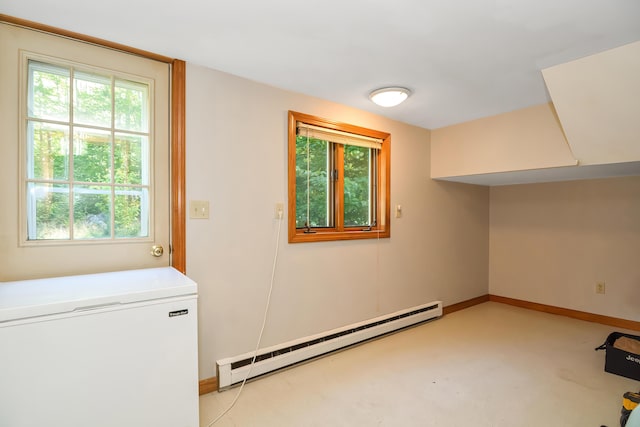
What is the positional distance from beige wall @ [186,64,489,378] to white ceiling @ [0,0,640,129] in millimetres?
319

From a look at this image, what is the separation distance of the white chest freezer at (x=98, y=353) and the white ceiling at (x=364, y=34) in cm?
130

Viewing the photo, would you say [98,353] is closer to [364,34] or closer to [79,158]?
[79,158]

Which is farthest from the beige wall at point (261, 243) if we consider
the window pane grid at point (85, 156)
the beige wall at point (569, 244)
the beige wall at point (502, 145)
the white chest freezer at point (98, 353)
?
the beige wall at point (569, 244)

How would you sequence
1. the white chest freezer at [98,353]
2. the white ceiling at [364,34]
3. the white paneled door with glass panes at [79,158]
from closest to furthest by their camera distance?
the white chest freezer at [98,353], the white ceiling at [364,34], the white paneled door with glass panes at [79,158]

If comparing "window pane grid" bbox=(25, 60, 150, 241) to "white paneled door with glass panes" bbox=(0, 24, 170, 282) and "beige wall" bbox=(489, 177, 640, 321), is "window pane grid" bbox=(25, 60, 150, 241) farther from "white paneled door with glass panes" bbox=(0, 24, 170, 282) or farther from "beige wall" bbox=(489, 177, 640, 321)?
"beige wall" bbox=(489, 177, 640, 321)

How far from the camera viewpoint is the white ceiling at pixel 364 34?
4.71 feet

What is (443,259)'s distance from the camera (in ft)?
11.8

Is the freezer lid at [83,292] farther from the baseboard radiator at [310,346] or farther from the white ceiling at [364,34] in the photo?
the white ceiling at [364,34]

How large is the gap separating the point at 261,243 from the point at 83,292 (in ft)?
3.62

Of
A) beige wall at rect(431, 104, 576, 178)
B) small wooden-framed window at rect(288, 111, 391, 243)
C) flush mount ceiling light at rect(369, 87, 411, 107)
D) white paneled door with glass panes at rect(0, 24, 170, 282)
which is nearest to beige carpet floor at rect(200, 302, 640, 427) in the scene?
small wooden-framed window at rect(288, 111, 391, 243)

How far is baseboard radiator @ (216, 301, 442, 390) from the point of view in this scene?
2.05 meters

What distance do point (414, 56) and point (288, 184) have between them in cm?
121

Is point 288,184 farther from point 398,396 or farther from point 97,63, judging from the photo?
point 398,396

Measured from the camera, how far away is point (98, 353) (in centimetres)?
126
